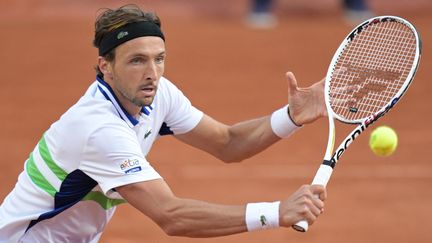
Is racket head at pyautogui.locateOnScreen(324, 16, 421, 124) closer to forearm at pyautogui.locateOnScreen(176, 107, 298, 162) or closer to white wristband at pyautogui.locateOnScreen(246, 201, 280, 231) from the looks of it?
forearm at pyautogui.locateOnScreen(176, 107, 298, 162)

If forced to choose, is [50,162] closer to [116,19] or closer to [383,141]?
[116,19]

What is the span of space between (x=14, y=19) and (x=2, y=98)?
538 centimetres

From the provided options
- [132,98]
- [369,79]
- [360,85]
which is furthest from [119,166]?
[369,79]

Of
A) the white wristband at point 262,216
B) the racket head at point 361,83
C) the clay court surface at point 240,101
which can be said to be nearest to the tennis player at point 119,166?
the white wristband at point 262,216

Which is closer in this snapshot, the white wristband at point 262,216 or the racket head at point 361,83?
the white wristband at point 262,216

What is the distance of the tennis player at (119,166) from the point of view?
541cm

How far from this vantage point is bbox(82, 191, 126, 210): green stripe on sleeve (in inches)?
234

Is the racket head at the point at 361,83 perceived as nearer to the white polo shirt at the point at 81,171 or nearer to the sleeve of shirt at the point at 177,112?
the sleeve of shirt at the point at 177,112

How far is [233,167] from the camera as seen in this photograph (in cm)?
1165

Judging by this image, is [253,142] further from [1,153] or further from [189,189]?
[1,153]

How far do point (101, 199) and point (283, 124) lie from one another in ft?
4.12

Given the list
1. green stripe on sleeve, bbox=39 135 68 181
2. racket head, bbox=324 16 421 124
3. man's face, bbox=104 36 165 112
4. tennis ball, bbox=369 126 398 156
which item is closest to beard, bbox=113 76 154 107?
man's face, bbox=104 36 165 112

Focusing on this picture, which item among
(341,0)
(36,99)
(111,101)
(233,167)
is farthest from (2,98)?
(111,101)

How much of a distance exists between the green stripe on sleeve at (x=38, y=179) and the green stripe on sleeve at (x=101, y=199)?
0.69 feet
